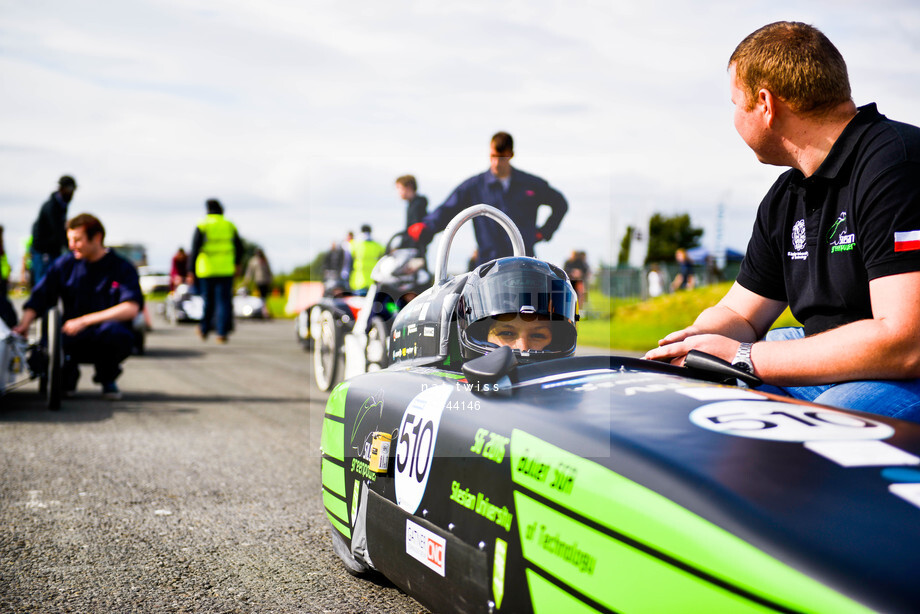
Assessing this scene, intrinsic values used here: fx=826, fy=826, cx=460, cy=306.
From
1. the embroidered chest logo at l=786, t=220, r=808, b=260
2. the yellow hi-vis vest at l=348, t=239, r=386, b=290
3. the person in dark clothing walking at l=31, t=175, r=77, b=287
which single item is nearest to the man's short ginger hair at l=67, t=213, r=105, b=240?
the yellow hi-vis vest at l=348, t=239, r=386, b=290

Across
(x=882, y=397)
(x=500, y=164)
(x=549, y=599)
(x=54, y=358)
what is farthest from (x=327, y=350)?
(x=549, y=599)

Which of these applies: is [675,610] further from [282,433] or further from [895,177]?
[282,433]

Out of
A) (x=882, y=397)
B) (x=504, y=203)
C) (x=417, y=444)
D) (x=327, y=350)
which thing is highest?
(x=504, y=203)

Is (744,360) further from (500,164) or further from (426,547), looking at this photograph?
(500,164)

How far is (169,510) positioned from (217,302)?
791 cm

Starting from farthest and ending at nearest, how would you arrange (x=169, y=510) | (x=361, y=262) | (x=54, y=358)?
1. (x=361, y=262)
2. (x=54, y=358)
3. (x=169, y=510)

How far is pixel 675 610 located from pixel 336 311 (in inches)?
243

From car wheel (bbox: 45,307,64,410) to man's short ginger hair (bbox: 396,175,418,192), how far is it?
3.56 metres

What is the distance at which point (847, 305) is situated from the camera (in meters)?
2.12

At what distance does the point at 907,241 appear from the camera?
6.06 ft

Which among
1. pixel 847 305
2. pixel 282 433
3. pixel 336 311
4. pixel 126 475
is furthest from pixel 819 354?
pixel 336 311

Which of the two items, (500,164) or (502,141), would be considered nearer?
(500,164)

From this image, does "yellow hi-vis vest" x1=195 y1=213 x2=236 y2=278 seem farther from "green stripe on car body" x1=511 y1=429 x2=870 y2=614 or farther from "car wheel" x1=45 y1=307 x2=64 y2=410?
"green stripe on car body" x1=511 y1=429 x2=870 y2=614

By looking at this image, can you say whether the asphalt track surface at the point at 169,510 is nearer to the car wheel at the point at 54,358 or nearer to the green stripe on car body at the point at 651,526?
the car wheel at the point at 54,358
